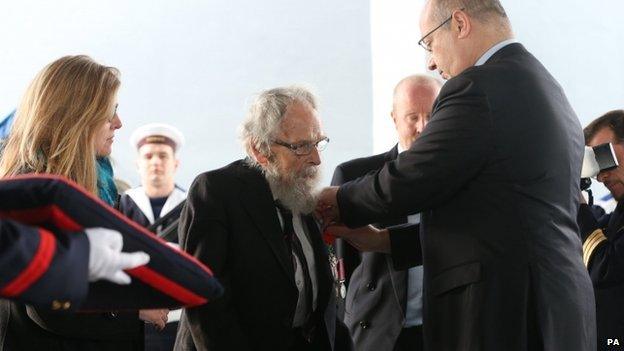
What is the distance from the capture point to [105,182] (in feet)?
10.4

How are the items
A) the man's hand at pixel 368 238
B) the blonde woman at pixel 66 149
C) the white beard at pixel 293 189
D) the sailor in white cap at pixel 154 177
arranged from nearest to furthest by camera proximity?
1. the blonde woman at pixel 66 149
2. the white beard at pixel 293 189
3. the man's hand at pixel 368 238
4. the sailor in white cap at pixel 154 177

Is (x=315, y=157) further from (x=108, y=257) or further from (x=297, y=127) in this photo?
(x=108, y=257)

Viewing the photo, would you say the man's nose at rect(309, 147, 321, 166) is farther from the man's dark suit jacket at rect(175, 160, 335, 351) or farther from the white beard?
the man's dark suit jacket at rect(175, 160, 335, 351)

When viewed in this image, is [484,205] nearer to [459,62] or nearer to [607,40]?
[459,62]

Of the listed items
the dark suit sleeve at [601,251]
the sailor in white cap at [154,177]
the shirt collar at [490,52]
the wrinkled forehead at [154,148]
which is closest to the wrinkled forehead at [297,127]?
the shirt collar at [490,52]

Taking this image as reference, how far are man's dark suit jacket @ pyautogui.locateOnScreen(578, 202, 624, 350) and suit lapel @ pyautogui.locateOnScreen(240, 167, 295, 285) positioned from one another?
4.78 ft

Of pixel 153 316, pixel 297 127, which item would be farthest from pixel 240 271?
pixel 297 127

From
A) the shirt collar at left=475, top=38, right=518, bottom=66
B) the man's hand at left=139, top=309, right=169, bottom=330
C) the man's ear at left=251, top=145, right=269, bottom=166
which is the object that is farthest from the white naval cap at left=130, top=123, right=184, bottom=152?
the shirt collar at left=475, top=38, right=518, bottom=66

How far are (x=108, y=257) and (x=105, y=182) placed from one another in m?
1.54

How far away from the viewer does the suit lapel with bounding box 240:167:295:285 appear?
3197 millimetres

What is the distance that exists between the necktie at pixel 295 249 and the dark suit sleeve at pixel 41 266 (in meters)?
1.63

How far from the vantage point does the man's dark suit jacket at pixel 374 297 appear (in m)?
3.81

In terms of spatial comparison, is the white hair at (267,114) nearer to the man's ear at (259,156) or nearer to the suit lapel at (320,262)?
the man's ear at (259,156)

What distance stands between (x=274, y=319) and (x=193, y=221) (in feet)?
1.28
